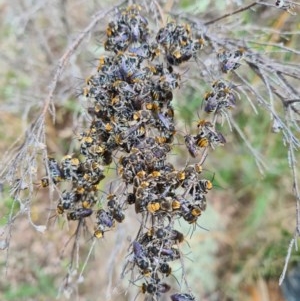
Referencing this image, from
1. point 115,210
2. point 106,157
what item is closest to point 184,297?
point 115,210

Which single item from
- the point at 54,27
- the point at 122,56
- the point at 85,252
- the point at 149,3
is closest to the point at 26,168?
the point at 122,56

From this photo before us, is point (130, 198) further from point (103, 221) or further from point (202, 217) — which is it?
point (202, 217)

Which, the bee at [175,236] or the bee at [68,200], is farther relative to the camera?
the bee at [68,200]

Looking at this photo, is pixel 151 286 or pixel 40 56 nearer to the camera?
pixel 151 286

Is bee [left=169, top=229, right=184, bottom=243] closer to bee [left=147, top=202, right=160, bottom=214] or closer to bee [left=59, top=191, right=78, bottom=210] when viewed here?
bee [left=147, top=202, right=160, bottom=214]

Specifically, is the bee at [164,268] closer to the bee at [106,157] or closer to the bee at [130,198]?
the bee at [130,198]

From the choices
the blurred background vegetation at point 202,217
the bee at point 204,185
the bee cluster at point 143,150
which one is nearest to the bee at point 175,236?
the bee cluster at point 143,150

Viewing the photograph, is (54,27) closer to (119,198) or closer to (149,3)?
(149,3)
